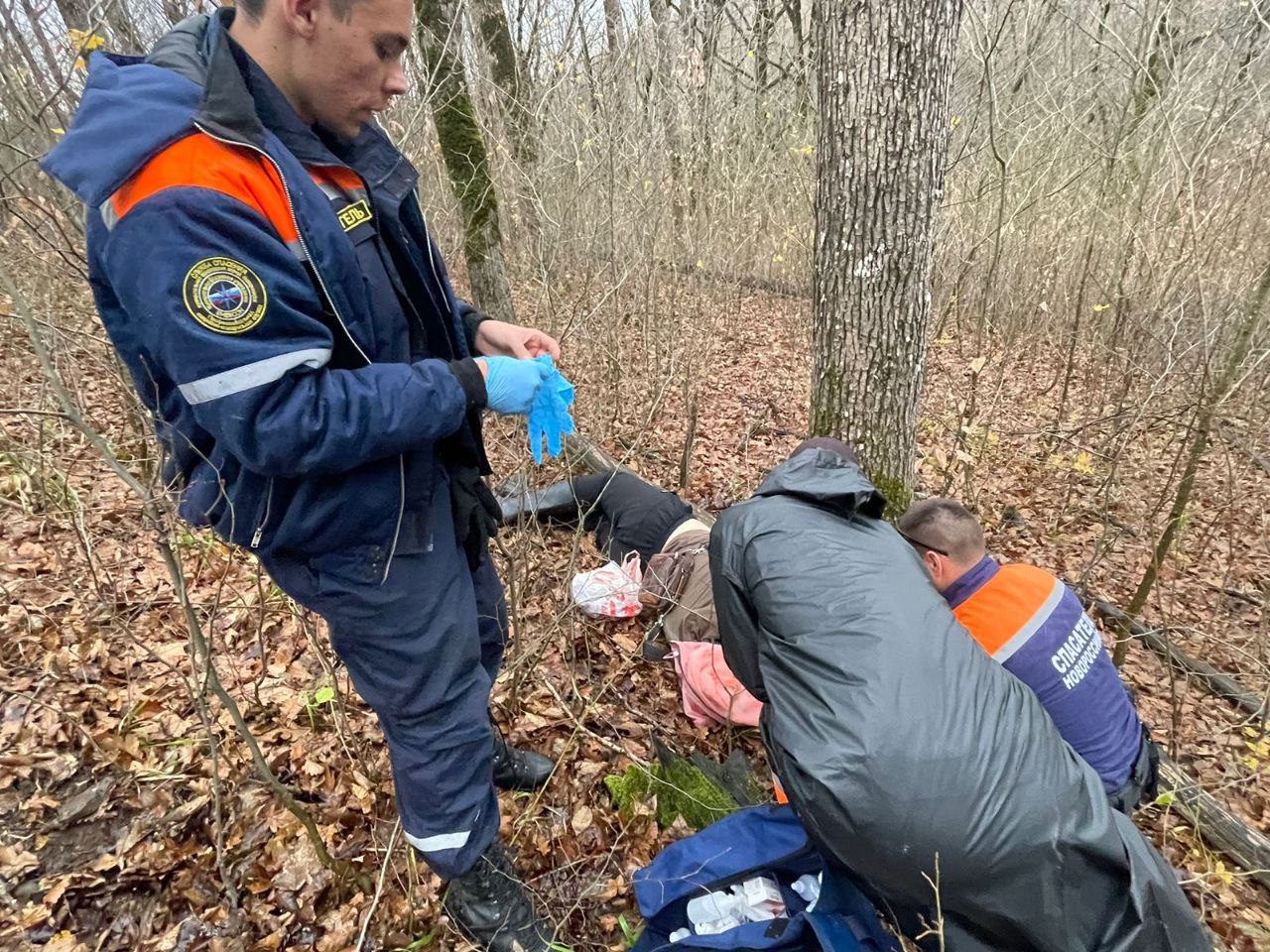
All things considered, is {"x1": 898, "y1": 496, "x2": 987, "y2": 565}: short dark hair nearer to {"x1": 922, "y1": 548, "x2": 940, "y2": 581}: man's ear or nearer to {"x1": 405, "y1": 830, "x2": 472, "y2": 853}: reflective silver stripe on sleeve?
{"x1": 922, "y1": 548, "x2": 940, "y2": 581}: man's ear

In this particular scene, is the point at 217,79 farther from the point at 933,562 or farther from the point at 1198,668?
the point at 1198,668

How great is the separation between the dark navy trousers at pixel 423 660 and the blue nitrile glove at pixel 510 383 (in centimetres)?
27

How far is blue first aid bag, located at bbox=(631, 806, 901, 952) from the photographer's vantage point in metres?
1.62

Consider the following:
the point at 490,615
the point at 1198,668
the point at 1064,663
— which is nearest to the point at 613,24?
the point at 490,615

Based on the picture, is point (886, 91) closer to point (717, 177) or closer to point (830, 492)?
point (830, 492)

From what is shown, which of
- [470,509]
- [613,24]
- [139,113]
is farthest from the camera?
[613,24]

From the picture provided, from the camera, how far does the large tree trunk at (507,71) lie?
4.91 meters

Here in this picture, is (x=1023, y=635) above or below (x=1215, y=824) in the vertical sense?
above

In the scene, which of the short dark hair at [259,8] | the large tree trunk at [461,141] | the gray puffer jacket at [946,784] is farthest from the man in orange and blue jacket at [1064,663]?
the large tree trunk at [461,141]

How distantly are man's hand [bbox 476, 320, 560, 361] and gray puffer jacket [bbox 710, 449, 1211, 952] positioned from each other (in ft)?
3.21

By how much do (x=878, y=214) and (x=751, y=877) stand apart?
240 centimetres

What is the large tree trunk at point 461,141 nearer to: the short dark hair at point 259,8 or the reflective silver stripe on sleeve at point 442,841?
the short dark hair at point 259,8

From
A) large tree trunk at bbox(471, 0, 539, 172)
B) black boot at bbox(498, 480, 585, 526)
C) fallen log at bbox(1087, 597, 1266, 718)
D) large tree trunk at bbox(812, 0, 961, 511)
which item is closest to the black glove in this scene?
large tree trunk at bbox(812, 0, 961, 511)

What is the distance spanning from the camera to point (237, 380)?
1081 millimetres
